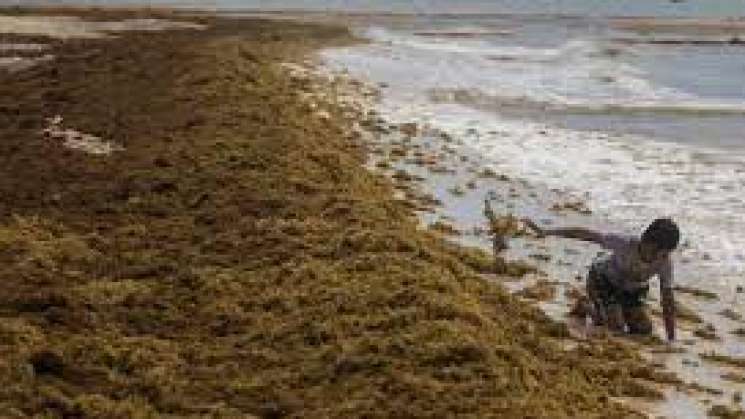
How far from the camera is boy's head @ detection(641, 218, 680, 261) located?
33.9 ft

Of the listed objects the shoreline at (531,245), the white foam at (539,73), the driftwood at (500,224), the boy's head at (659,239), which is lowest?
the white foam at (539,73)

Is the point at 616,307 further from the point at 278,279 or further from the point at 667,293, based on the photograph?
the point at 278,279

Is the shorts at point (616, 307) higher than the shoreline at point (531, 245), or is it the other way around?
the shorts at point (616, 307)

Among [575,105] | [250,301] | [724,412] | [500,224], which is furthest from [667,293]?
[575,105]

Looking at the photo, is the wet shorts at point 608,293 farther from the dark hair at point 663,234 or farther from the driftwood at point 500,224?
the driftwood at point 500,224

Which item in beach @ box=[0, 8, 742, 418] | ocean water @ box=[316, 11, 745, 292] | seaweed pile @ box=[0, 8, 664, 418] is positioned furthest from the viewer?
ocean water @ box=[316, 11, 745, 292]

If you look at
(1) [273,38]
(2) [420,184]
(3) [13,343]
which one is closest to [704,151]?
(2) [420,184]

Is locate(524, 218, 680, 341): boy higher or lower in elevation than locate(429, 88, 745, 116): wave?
higher

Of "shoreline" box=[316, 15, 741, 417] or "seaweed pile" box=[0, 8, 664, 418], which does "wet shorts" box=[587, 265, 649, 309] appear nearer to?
"shoreline" box=[316, 15, 741, 417]

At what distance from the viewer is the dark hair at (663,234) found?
10.3 m

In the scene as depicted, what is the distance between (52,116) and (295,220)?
878 cm

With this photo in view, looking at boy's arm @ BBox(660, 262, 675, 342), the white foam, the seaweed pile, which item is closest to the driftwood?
the seaweed pile

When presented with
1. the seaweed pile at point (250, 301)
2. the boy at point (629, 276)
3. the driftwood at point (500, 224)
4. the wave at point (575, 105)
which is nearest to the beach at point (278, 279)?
the seaweed pile at point (250, 301)

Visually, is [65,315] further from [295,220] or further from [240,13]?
[240,13]
